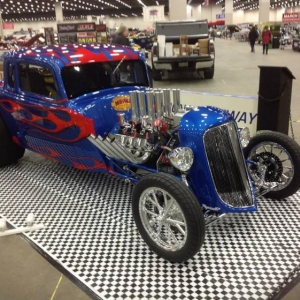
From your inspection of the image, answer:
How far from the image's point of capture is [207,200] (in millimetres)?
2918

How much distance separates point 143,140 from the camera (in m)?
3.22

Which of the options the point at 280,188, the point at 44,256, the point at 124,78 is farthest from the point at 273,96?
the point at 44,256

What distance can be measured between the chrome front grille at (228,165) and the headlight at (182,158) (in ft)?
0.51

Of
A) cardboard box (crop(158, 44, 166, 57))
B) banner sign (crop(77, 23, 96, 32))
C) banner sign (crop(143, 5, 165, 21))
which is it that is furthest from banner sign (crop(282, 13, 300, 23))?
cardboard box (crop(158, 44, 166, 57))

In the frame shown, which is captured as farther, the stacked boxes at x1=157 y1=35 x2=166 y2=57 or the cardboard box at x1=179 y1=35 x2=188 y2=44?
the cardboard box at x1=179 y1=35 x2=188 y2=44

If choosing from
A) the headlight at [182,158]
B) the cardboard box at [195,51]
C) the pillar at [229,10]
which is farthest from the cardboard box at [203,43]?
the pillar at [229,10]

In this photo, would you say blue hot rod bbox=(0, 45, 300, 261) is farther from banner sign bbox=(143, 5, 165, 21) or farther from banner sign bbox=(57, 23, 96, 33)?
banner sign bbox=(143, 5, 165, 21)

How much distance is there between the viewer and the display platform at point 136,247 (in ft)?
8.29

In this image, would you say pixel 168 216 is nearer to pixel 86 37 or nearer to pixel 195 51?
pixel 195 51

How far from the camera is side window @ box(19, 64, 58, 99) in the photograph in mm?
3836

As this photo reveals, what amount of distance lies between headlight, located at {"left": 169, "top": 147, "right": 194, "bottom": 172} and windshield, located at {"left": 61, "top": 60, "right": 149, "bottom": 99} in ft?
4.87

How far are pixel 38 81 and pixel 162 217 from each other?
7.24ft

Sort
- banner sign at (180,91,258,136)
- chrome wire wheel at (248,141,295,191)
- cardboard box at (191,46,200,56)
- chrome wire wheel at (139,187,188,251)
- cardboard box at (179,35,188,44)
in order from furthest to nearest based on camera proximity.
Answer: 1. cardboard box at (179,35,188,44)
2. cardboard box at (191,46,200,56)
3. banner sign at (180,91,258,136)
4. chrome wire wheel at (248,141,295,191)
5. chrome wire wheel at (139,187,188,251)

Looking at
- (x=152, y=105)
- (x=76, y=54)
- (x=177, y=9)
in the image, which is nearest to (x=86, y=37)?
(x=177, y=9)
